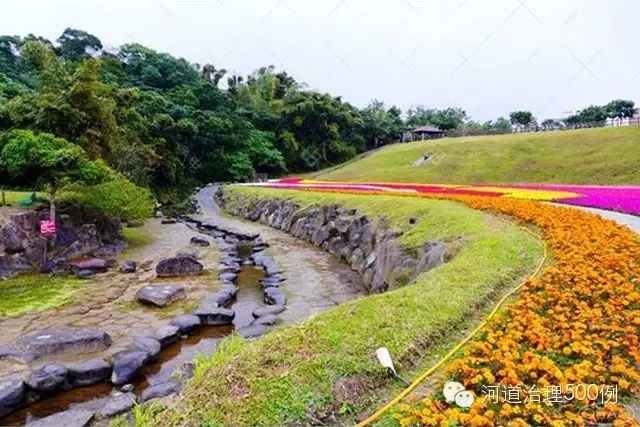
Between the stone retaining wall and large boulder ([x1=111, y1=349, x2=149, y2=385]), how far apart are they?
484cm

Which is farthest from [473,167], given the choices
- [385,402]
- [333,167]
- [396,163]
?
[385,402]

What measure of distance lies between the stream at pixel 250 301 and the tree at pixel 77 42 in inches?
1482

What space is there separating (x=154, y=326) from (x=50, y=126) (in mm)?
11260

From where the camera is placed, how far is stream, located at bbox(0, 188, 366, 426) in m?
6.36

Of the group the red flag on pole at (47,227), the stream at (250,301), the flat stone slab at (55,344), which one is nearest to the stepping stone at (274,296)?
the stream at (250,301)

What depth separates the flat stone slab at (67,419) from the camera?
5.49 meters

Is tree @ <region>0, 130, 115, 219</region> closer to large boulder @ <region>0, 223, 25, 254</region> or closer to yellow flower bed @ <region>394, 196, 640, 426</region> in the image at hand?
large boulder @ <region>0, 223, 25, 254</region>

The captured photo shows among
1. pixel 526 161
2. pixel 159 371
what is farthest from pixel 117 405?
pixel 526 161

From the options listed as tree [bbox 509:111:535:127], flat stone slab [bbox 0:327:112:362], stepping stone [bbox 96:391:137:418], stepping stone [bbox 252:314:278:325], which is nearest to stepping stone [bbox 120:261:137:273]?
flat stone slab [bbox 0:327:112:362]

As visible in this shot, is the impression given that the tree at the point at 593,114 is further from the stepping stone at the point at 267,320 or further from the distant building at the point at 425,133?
the stepping stone at the point at 267,320

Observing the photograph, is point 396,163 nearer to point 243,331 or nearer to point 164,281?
point 164,281

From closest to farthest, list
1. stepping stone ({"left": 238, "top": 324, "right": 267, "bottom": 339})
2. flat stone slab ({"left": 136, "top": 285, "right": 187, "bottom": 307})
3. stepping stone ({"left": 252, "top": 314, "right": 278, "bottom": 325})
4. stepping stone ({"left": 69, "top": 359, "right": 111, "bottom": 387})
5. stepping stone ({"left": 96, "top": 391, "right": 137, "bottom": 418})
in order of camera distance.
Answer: stepping stone ({"left": 96, "top": 391, "right": 137, "bottom": 418})
stepping stone ({"left": 69, "top": 359, "right": 111, "bottom": 387})
stepping stone ({"left": 238, "top": 324, "right": 267, "bottom": 339})
stepping stone ({"left": 252, "top": 314, "right": 278, "bottom": 325})
flat stone slab ({"left": 136, "top": 285, "right": 187, "bottom": 307})

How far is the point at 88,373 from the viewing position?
6777 millimetres

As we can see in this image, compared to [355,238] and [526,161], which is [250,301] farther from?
[526,161]
